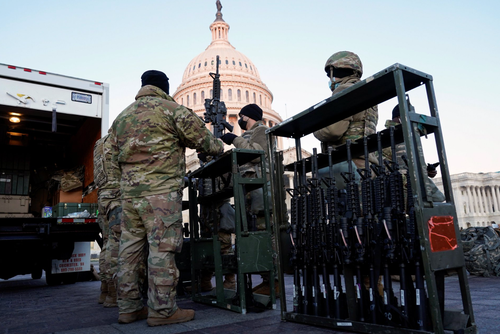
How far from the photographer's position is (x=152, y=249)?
3295 millimetres

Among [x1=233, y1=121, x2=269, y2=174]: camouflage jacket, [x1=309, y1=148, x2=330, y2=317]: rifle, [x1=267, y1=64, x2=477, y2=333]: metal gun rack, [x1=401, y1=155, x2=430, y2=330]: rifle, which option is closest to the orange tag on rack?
[x1=267, y1=64, x2=477, y2=333]: metal gun rack

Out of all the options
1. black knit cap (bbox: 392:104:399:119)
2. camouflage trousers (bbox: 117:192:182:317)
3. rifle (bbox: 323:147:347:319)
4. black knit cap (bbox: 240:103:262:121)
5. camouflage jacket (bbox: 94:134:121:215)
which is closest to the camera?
rifle (bbox: 323:147:347:319)

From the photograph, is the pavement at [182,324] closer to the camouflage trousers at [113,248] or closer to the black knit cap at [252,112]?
the camouflage trousers at [113,248]

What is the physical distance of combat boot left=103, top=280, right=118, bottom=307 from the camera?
4516mm

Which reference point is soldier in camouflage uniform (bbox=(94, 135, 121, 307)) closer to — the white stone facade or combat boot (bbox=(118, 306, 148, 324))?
combat boot (bbox=(118, 306, 148, 324))

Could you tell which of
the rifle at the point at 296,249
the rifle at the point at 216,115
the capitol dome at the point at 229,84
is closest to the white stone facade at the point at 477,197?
the capitol dome at the point at 229,84

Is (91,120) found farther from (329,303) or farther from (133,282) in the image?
(329,303)

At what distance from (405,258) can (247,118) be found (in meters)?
3.09

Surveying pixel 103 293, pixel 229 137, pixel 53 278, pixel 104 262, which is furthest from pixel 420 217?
pixel 53 278

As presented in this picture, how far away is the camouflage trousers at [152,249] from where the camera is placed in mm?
3244

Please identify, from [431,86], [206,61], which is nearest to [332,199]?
[431,86]

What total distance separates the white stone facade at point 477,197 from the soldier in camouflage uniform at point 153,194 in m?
83.3

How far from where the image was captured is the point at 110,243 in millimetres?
4508

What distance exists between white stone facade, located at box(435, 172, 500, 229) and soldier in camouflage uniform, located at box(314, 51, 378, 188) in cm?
8259
